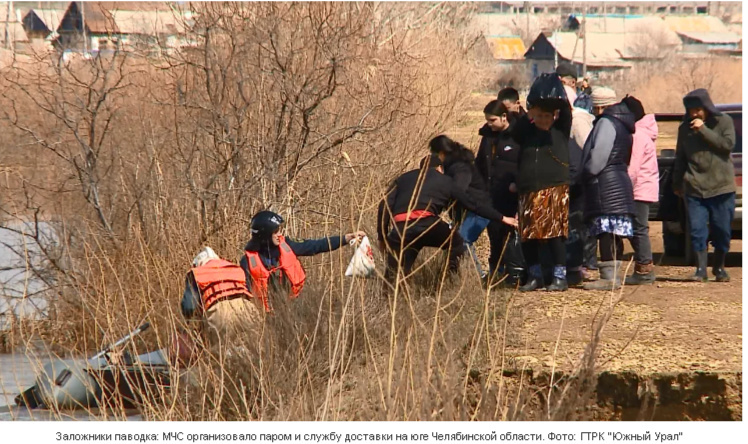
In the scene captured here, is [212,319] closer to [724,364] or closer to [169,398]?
[169,398]

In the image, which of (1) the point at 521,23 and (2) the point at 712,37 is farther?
(1) the point at 521,23

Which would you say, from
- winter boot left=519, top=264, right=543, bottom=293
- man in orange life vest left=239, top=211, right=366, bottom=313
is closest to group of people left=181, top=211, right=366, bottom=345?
man in orange life vest left=239, top=211, right=366, bottom=313

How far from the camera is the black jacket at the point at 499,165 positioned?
8844 mm

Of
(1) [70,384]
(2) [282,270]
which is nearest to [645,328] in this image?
(2) [282,270]

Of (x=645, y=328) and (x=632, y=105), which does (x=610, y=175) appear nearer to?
(x=632, y=105)

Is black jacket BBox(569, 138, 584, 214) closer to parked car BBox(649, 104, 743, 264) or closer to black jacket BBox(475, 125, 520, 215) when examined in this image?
black jacket BBox(475, 125, 520, 215)

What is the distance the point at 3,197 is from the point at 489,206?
488 centimetres

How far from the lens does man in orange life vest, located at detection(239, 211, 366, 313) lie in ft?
25.5

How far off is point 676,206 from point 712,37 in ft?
330

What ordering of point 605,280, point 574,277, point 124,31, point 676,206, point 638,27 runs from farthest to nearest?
1. point 638,27
2. point 124,31
3. point 676,206
4. point 574,277
5. point 605,280

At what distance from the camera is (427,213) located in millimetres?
8211

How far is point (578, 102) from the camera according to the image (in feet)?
33.9

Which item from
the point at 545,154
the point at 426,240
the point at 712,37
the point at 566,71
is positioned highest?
the point at 712,37

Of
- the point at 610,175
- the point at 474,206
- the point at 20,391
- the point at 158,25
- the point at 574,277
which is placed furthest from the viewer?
the point at 158,25
